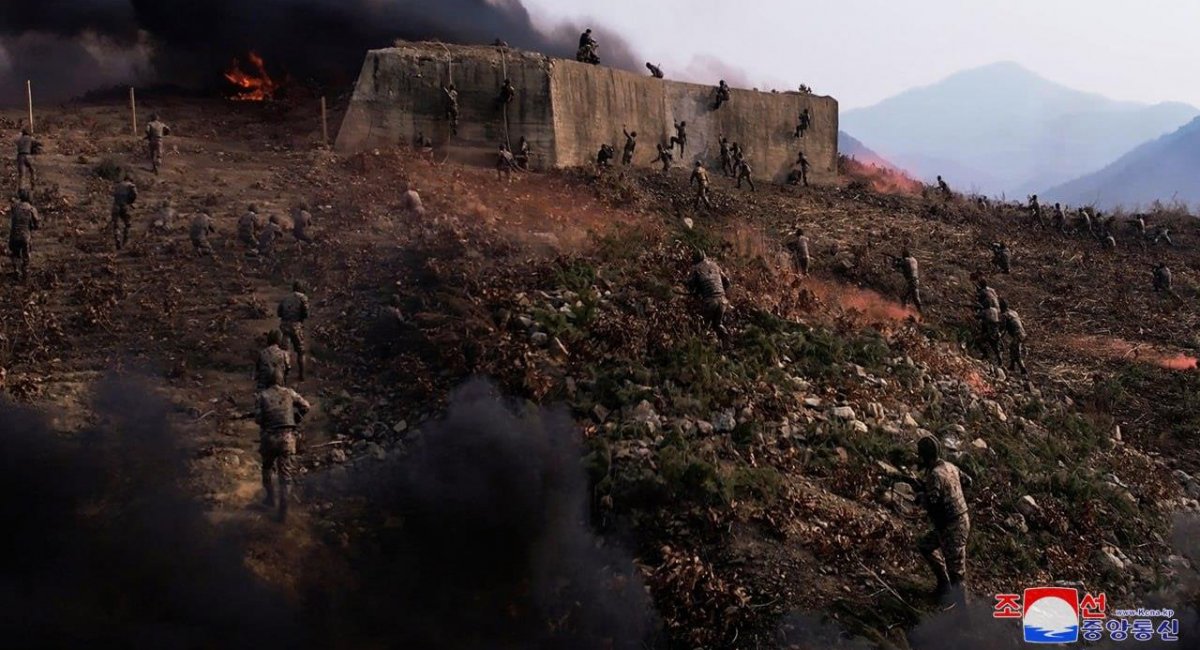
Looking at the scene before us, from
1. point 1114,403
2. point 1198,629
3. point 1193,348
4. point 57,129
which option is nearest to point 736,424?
point 1198,629

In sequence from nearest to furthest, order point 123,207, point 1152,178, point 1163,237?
point 123,207 → point 1163,237 → point 1152,178

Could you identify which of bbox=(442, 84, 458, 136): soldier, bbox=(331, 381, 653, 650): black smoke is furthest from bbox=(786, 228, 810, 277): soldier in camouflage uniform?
bbox=(331, 381, 653, 650): black smoke

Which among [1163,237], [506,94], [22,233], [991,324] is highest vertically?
[506,94]

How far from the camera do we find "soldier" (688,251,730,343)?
38.6 feet

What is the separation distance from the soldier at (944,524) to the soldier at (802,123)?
20.3 meters

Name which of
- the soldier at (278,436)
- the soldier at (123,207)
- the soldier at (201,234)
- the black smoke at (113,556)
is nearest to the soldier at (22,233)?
the soldier at (123,207)

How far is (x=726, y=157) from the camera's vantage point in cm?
2411

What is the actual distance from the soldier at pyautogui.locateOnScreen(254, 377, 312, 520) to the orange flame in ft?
71.9

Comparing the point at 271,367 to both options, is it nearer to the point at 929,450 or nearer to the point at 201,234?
the point at 201,234

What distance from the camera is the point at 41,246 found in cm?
1383

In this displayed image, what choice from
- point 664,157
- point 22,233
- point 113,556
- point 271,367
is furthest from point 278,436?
point 664,157

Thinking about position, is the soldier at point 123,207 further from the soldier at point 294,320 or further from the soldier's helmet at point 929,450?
the soldier's helmet at point 929,450

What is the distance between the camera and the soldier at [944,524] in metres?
7.88

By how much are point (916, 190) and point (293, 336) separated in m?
27.7
